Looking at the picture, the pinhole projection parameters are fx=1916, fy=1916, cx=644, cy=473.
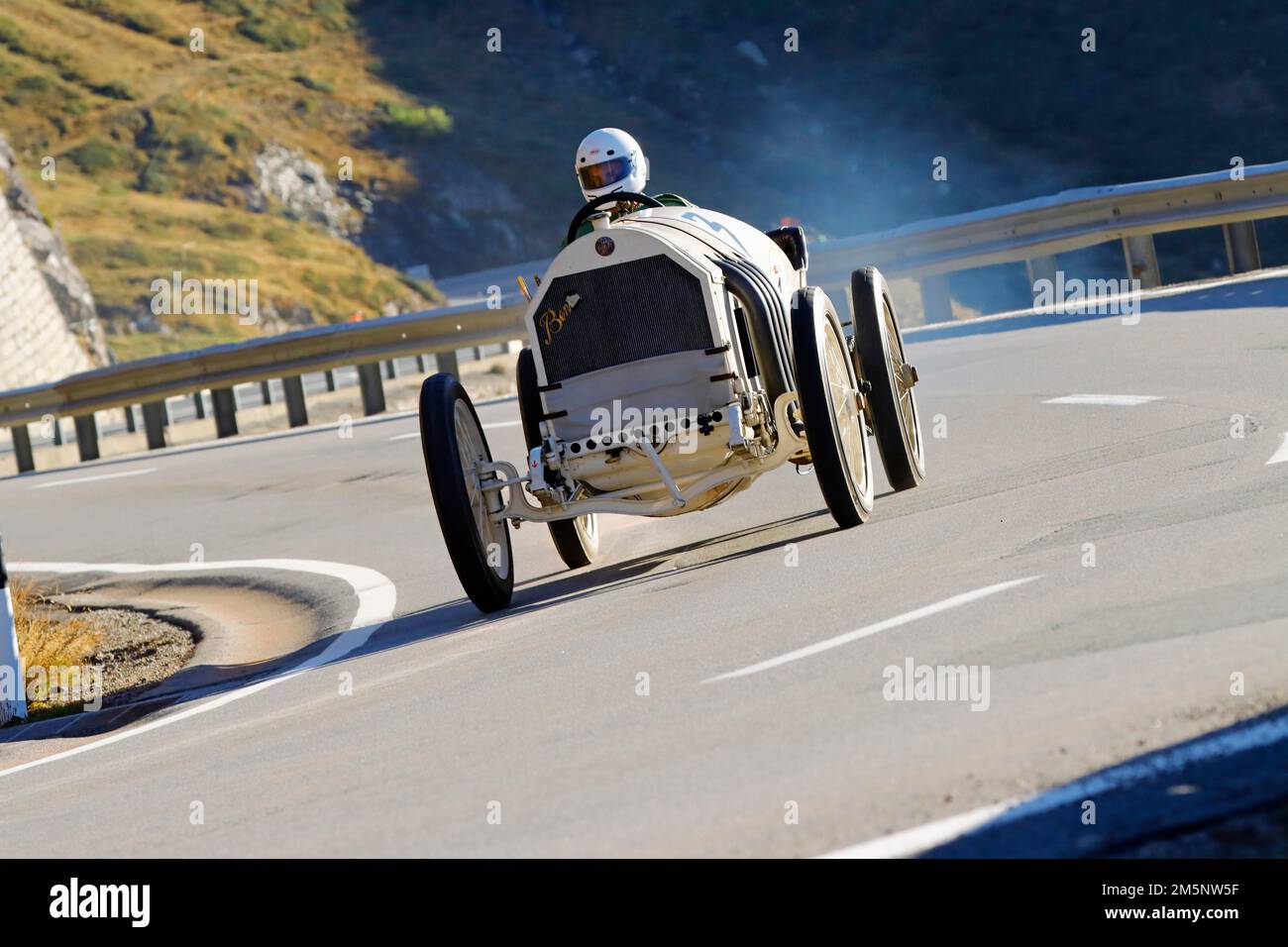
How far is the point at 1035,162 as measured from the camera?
50.9 meters

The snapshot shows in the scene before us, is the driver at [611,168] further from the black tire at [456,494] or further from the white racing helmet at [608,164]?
the black tire at [456,494]

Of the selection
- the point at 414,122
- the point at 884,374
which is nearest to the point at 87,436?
the point at 884,374

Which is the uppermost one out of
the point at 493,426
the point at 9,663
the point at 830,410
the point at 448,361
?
the point at 448,361

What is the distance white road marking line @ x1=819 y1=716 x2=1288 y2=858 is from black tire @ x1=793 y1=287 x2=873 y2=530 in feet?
13.7

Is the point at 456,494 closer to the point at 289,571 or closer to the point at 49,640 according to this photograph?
the point at 49,640

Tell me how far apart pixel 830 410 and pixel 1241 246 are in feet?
43.2

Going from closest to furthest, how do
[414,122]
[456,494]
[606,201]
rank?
[456,494], [606,201], [414,122]

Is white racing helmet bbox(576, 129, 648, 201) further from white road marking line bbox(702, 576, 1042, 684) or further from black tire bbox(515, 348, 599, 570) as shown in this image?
white road marking line bbox(702, 576, 1042, 684)

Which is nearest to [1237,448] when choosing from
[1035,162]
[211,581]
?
[211,581]

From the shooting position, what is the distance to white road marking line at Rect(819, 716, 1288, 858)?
4.29 m

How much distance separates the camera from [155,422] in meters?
24.5

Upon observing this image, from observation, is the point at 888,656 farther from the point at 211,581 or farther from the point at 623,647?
the point at 211,581

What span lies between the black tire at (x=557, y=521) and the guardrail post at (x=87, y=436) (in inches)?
565

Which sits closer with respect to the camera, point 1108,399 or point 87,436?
point 1108,399
